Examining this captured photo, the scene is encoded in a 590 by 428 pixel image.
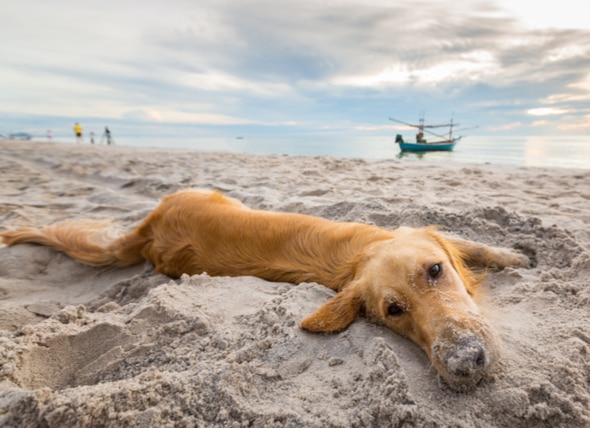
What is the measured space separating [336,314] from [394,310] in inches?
12.6

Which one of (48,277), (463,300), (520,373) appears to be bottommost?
(48,277)

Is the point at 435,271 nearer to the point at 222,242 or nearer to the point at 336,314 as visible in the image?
the point at 336,314

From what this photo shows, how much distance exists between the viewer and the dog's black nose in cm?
144

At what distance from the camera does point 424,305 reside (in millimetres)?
1827

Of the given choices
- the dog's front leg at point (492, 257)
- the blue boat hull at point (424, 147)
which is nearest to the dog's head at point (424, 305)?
the dog's front leg at point (492, 257)

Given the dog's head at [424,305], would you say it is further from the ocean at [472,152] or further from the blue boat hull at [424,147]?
the blue boat hull at [424,147]

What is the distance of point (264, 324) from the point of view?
1.99m

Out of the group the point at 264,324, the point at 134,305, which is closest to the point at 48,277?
the point at 134,305

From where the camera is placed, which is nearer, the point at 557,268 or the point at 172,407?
the point at 172,407

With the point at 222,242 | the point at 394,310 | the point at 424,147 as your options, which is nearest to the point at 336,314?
the point at 394,310

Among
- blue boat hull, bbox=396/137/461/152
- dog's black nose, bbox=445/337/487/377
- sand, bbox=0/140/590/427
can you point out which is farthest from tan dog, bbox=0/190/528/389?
blue boat hull, bbox=396/137/461/152

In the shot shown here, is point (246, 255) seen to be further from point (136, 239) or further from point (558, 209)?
point (558, 209)

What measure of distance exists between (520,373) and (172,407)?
1.46 metres

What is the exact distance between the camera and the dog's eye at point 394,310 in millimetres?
1917
